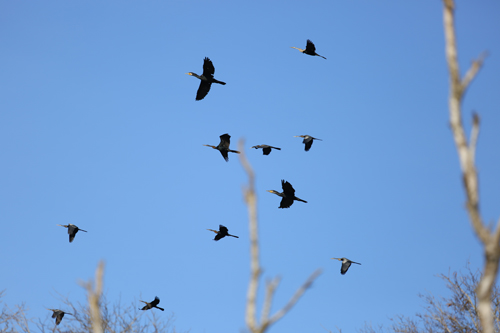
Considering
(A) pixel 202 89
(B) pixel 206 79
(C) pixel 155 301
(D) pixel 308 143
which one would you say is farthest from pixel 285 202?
(C) pixel 155 301

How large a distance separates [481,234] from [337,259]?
18516 millimetres

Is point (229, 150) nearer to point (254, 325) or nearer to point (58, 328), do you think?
point (58, 328)

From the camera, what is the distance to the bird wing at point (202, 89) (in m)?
19.5

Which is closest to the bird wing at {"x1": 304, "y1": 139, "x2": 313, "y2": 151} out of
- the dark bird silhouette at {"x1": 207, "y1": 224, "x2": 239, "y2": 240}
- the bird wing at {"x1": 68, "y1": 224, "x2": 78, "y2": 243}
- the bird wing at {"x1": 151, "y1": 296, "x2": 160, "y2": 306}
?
the dark bird silhouette at {"x1": 207, "y1": 224, "x2": 239, "y2": 240}

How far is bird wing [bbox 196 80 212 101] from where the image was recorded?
19.5 meters

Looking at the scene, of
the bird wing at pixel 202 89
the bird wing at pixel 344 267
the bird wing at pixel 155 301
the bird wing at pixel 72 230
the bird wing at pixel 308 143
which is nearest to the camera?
the bird wing at pixel 202 89

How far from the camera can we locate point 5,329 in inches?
730

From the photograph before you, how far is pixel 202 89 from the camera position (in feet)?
63.9

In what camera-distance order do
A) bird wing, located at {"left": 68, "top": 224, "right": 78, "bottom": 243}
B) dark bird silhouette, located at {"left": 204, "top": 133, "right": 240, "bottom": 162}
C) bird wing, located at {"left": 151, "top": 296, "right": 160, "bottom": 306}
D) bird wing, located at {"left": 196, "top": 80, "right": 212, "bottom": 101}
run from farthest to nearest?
1. bird wing, located at {"left": 68, "top": 224, "right": 78, "bottom": 243}
2. bird wing, located at {"left": 151, "top": 296, "right": 160, "bottom": 306}
3. bird wing, located at {"left": 196, "top": 80, "right": 212, "bottom": 101}
4. dark bird silhouette, located at {"left": 204, "top": 133, "right": 240, "bottom": 162}

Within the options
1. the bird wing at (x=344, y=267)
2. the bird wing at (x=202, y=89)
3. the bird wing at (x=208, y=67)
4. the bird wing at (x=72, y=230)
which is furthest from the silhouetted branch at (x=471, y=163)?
the bird wing at (x=72, y=230)

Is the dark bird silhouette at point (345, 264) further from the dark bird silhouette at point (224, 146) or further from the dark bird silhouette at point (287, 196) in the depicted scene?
the dark bird silhouette at point (224, 146)

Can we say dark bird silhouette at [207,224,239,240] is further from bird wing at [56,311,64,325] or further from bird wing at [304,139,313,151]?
bird wing at [56,311,64,325]

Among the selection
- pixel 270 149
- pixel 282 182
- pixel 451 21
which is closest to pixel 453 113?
pixel 451 21

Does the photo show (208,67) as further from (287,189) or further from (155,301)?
(155,301)
